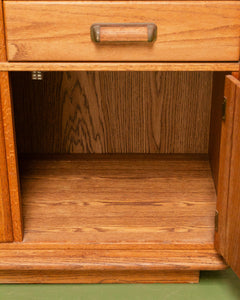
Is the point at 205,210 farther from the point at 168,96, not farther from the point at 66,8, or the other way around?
the point at 66,8

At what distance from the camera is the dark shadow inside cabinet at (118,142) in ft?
3.72

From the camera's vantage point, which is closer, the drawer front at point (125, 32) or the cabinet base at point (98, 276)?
the drawer front at point (125, 32)

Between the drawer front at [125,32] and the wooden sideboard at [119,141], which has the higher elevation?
the drawer front at [125,32]

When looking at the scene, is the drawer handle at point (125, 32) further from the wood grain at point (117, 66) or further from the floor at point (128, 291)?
the floor at point (128, 291)

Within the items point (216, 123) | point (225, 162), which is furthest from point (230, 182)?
point (216, 123)

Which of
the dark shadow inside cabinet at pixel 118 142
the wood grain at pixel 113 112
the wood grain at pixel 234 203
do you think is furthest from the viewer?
the wood grain at pixel 113 112

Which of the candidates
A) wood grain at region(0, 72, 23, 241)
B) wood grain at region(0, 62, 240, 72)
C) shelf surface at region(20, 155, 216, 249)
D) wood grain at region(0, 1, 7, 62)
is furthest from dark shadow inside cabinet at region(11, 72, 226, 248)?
wood grain at region(0, 1, 7, 62)

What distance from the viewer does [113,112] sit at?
1.37m

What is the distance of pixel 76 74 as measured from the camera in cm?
133

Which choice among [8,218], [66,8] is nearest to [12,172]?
[8,218]

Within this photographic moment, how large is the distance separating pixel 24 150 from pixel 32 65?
64 centimetres

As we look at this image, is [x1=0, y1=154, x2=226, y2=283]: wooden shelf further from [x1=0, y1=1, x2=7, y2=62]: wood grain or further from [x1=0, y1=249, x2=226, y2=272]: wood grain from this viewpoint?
[x1=0, y1=1, x2=7, y2=62]: wood grain

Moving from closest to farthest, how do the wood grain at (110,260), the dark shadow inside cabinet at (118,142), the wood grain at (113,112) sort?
the wood grain at (110,260)
the dark shadow inside cabinet at (118,142)
the wood grain at (113,112)

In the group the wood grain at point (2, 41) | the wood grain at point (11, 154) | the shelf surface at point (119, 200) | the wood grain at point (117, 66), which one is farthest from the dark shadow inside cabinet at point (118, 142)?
the wood grain at point (2, 41)
